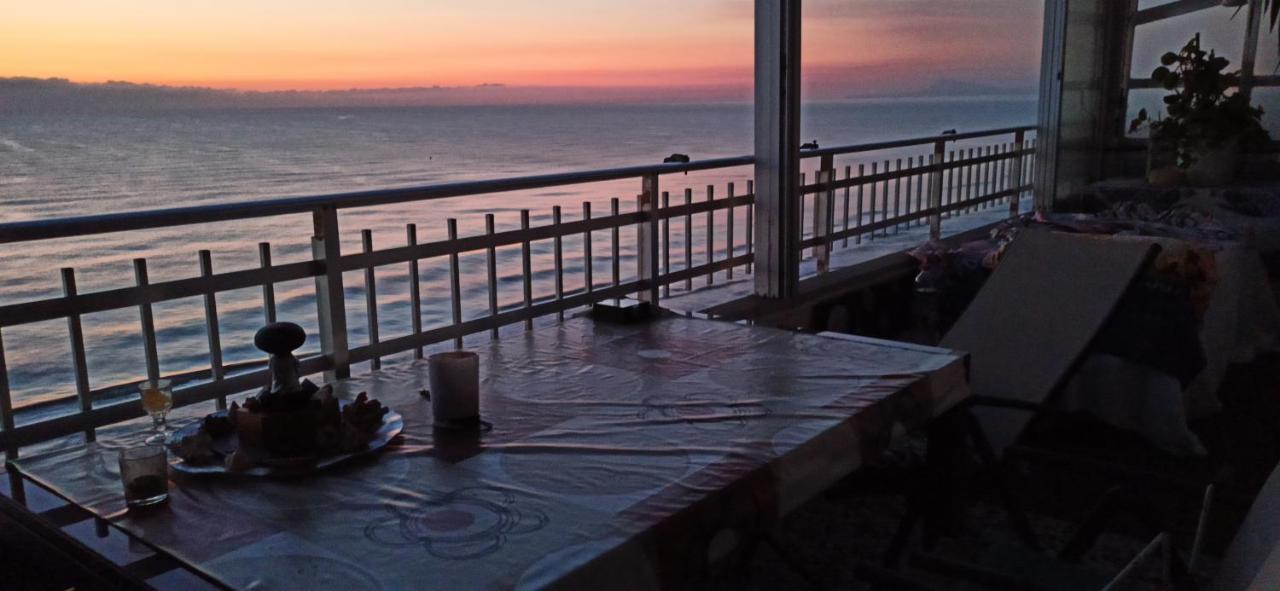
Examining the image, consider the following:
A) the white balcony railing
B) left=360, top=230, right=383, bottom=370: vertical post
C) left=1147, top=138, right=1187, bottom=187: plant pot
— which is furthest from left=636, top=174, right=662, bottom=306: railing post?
left=1147, top=138, right=1187, bottom=187: plant pot

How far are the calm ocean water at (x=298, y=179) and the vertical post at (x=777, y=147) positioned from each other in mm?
686

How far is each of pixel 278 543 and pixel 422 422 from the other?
500 mm

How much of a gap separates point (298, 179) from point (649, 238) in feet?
52.3

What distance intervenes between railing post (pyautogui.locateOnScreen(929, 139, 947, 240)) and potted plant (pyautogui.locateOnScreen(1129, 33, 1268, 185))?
1.48m

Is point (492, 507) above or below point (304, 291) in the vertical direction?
above

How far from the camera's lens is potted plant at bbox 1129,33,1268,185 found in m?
6.32

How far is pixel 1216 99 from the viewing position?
646 cm

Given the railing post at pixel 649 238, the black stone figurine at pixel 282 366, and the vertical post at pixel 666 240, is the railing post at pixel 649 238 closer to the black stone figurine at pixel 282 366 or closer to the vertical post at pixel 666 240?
the vertical post at pixel 666 240

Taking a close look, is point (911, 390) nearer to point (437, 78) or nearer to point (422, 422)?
point (422, 422)

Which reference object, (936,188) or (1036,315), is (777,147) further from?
(936,188)

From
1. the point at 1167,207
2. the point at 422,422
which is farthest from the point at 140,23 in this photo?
the point at 422,422

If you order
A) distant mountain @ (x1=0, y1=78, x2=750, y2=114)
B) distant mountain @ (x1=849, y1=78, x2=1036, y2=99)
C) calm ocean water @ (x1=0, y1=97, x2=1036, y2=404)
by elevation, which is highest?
distant mountain @ (x1=0, y1=78, x2=750, y2=114)

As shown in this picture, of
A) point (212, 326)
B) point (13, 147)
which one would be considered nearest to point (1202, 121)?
point (212, 326)

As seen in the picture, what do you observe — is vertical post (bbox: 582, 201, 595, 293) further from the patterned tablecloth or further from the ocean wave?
the ocean wave
